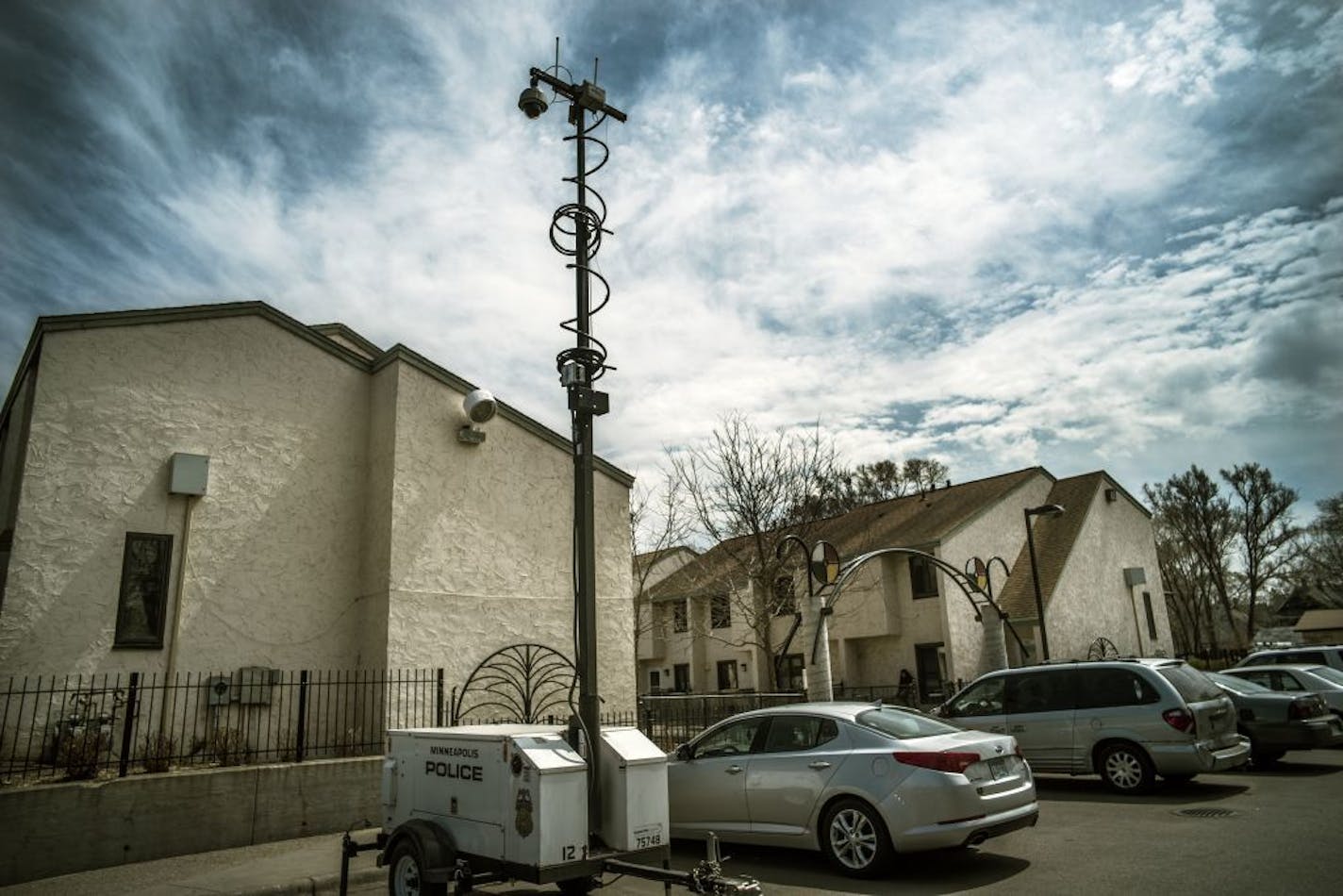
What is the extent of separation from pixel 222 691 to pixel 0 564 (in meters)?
3.43

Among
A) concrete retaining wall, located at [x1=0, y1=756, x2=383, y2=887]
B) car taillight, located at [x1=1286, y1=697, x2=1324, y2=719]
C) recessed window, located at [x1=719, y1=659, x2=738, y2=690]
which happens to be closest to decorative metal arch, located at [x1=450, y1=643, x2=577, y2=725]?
concrete retaining wall, located at [x1=0, y1=756, x2=383, y2=887]

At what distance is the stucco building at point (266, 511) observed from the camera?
11.0 metres

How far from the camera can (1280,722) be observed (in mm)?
12516

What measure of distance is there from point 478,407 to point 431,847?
886 centimetres

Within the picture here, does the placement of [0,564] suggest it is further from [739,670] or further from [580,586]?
[739,670]

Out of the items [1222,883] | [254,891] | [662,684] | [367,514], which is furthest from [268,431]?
[662,684]

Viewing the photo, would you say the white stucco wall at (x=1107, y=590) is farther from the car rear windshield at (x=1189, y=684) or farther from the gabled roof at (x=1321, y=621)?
the gabled roof at (x=1321, y=621)

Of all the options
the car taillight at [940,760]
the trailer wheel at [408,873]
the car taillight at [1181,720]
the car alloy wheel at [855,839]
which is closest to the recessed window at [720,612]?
the car taillight at [1181,720]

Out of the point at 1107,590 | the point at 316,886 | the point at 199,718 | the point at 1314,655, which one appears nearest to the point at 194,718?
the point at 199,718

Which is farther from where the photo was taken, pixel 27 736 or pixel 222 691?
pixel 222 691

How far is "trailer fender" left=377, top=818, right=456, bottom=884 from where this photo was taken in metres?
6.13

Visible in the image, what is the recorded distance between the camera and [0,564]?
1127cm

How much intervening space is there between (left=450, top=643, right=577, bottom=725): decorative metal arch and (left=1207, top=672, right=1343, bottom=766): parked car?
1046 cm

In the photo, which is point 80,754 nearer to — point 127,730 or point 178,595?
point 127,730
